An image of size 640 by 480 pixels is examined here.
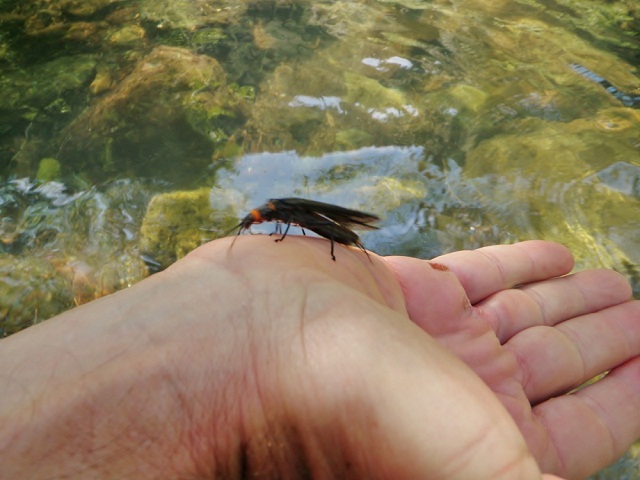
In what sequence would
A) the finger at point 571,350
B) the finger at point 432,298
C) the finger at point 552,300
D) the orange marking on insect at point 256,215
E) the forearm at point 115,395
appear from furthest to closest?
the finger at point 552,300
the finger at point 571,350
the finger at point 432,298
the orange marking on insect at point 256,215
the forearm at point 115,395

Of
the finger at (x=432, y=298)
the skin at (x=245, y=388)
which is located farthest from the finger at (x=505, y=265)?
the skin at (x=245, y=388)

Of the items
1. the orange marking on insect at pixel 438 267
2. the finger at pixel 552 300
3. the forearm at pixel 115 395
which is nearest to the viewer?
the forearm at pixel 115 395

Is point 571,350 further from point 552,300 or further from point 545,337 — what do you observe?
point 552,300

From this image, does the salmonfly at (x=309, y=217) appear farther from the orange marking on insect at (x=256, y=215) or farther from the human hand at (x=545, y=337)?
the human hand at (x=545, y=337)

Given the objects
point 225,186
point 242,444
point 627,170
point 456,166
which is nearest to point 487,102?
point 456,166

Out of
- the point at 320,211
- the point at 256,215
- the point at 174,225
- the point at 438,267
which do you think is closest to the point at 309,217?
the point at 320,211

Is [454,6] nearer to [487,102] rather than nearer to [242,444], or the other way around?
[487,102]

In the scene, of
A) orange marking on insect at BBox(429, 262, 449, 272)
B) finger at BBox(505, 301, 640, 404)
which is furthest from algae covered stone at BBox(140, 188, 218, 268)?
finger at BBox(505, 301, 640, 404)
